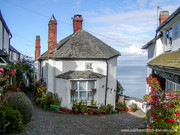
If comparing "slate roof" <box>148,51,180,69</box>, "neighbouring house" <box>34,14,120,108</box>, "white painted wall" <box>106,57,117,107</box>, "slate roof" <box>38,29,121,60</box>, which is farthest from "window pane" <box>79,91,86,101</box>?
"slate roof" <box>148,51,180,69</box>

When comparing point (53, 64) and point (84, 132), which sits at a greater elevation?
point (53, 64)

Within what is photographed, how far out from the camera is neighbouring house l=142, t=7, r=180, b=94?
8.09 meters

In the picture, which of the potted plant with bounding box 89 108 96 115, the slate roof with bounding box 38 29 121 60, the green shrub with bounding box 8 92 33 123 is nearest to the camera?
the green shrub with bounding box 8 92 33 123

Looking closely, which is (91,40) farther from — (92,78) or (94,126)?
(94,126)

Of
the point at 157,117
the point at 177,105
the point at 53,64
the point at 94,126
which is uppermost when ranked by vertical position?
the point at 53,64

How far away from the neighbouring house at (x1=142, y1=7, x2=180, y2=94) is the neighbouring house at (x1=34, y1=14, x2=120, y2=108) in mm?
5446

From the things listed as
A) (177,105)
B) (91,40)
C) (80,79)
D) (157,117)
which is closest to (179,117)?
(177,105)

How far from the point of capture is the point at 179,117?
5887 millimetres

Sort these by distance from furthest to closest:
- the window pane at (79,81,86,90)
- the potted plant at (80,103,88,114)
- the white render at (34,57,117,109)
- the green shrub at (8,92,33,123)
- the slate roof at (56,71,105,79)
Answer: the window pane at (79,81,86,90) → the white render at (34,57,117,109) → the slate roof at (56,71,105,79) → the potted plant at (80,103,88,114) → the green shrub at (8,92,33,123)

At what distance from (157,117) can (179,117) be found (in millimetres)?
785

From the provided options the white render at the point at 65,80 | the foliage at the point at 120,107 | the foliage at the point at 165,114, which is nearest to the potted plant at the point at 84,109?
the white render at the point at 65,80

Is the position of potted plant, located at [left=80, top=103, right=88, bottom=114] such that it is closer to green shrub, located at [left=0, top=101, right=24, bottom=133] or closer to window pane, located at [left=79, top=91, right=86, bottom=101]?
window pane, located at [left=79, top=91, right=86, bottom=101]

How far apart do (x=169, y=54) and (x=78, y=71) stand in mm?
8378

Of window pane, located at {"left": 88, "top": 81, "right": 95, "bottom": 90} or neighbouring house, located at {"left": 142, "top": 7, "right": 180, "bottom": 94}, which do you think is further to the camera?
window pane, located at {"left": 88, "top": 81, "right": 95, "bottom": 90}
